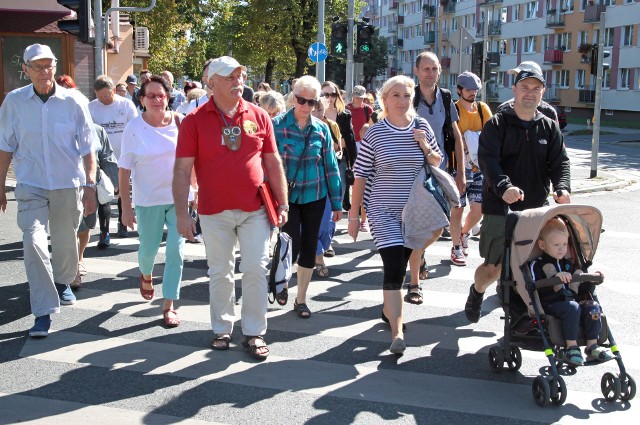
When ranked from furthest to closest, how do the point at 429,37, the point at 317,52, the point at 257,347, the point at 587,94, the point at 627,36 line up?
1. the point at 429,37
2. the point at 587,94
3. the point at 627,36
4. the point at 317,52
5. the point at 257,347

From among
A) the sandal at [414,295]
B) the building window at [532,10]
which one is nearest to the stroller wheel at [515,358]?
the sandal at [414,295]

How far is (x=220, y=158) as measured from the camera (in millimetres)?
5734

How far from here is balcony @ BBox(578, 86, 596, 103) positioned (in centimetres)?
6019

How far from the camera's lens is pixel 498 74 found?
77.6 m

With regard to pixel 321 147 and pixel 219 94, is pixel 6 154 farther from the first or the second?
pixel 321 147

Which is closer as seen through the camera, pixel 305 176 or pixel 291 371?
pixel 291 371

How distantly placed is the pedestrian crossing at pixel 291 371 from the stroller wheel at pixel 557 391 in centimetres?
7

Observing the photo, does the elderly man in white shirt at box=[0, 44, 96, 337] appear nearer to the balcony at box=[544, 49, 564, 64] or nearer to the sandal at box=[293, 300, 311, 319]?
the sandal at box=[293, 300, 311, 319]

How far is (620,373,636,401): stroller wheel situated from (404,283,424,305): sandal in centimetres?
271

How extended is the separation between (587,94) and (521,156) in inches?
2284

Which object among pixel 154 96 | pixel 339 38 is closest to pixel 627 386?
pixel 154 96

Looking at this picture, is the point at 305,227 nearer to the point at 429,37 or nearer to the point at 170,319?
the point at 170,319

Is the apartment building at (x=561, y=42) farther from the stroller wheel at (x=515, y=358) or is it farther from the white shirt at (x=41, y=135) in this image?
the stroller wheel at (x=515, y=358)

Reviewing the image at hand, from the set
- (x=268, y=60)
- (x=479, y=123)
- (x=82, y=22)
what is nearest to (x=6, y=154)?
(x=479, y=123)
